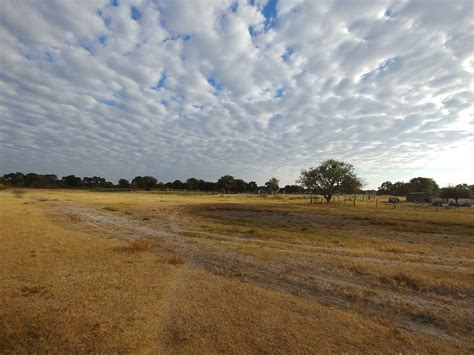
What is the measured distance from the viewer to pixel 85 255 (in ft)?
39.2

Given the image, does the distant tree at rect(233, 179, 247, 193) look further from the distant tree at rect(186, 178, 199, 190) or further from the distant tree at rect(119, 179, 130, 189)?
the distant tree at rect(119, 179, 130, 189)

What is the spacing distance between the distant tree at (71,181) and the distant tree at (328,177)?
159590 millimetres

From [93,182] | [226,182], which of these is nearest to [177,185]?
[226,182]

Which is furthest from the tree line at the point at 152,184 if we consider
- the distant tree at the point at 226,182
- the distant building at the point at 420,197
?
the distant building at the point at 420,197

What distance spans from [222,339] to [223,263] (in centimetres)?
578

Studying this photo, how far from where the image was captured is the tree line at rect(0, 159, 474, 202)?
69.4 m

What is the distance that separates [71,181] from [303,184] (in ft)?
531

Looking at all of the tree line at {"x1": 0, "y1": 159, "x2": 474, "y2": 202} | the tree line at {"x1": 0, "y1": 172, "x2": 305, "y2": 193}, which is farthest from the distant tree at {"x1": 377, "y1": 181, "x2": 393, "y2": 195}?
the tree line at {"x1": 0, "y1": 172, "x2": 305, "y2": 193}

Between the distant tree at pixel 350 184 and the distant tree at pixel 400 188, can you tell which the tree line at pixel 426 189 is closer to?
the distant tree at pixel 400 188

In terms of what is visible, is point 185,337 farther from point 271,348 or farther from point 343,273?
point 343,273

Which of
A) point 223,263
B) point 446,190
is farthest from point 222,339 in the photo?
point 446,190

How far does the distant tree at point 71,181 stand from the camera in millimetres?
174375

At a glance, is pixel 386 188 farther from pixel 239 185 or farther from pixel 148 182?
pixel 148 182

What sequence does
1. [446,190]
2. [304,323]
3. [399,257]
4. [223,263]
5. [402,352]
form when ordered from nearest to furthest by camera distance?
[402,352] → [304,323] → [223,263] → [399,257] → [446,190]
